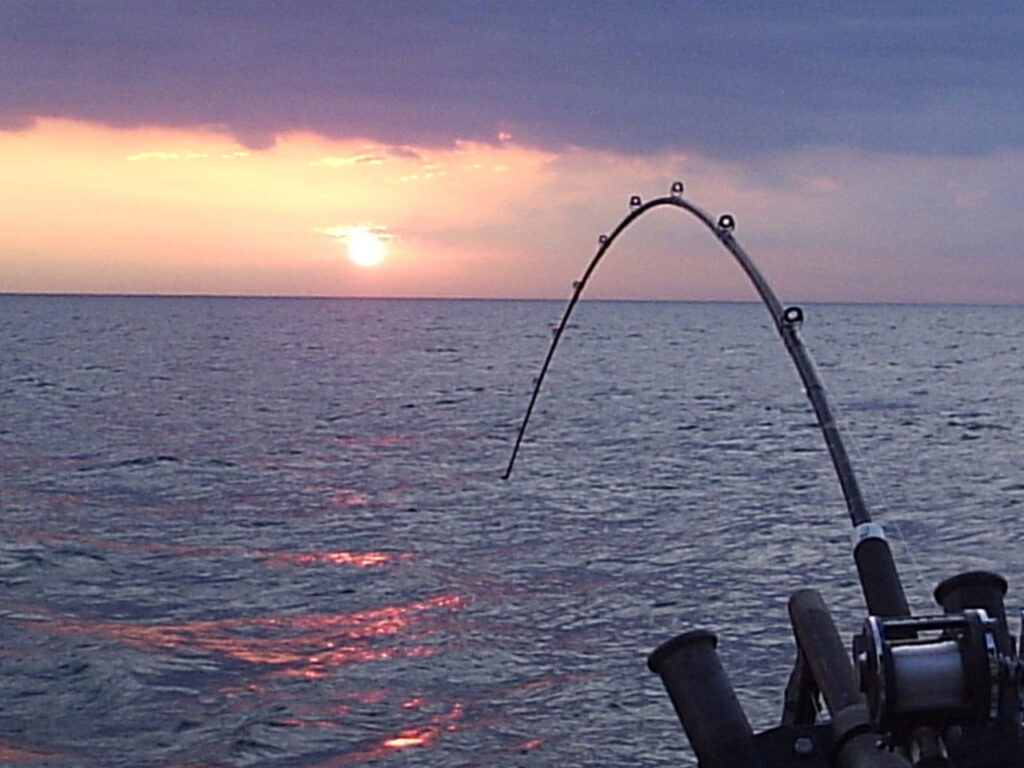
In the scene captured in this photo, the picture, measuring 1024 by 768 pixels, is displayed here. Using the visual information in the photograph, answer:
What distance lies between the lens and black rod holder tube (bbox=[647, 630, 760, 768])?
9.08ft

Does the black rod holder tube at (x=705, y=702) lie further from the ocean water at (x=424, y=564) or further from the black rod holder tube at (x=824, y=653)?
the ocean water at (x=424, y=564)

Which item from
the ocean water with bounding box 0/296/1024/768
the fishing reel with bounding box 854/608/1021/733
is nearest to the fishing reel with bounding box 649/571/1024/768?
the fishing reel with bounding box 854/608/1021/733

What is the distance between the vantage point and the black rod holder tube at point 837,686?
2.70 meters

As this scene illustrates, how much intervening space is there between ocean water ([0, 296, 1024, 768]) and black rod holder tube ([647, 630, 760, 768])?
5714 mm

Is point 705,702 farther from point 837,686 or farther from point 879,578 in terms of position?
point 879,578

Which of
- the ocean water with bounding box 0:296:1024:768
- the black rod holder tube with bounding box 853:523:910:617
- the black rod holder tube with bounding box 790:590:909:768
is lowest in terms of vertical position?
the ocean water with bounding box 0:296:1024:768

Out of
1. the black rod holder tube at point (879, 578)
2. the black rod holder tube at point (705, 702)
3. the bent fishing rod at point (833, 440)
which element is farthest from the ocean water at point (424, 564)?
the black rod holder tube at point (705, 702)

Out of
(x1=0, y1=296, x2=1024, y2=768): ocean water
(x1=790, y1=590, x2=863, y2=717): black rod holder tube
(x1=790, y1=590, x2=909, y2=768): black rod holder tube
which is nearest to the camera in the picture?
(x1=790, y1=590, x2=909, y2=768): black rod holder tube

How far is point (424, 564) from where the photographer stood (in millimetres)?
14445

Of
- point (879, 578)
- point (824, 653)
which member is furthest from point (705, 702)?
point (879, 578)

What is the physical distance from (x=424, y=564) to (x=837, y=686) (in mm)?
11527

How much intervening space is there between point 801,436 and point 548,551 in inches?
638

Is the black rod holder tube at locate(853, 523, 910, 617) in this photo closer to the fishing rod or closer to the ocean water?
the fishing rod

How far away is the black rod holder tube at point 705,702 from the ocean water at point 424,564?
18.7ft
